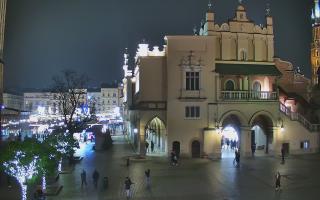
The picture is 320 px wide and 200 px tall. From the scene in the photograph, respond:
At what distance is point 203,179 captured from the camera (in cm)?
3812

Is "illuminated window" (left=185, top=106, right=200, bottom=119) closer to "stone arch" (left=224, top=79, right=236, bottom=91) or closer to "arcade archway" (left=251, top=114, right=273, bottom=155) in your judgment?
"stone arch" (left=224, top=79, right=236, bottom=91)

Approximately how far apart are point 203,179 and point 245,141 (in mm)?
17372

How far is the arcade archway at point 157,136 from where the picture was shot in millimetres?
55531

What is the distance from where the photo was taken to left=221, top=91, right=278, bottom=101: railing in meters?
54.3

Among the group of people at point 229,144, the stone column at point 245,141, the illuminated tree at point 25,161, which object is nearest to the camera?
the illuminated tree at point 25,161

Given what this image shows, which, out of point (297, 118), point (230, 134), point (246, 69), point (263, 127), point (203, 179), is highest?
point (246, 69)

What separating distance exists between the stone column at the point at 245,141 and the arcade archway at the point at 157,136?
9348 millimetres

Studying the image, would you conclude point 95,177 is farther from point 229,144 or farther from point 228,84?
point 229,144

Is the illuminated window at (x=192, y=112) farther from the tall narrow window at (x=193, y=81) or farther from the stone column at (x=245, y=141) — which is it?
the stone column at (x=245, y=141)

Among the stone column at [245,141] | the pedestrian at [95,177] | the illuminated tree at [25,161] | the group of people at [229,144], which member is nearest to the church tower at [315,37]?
the group of people at [229,144]

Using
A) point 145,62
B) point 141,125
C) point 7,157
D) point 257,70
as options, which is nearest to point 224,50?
point 257,70

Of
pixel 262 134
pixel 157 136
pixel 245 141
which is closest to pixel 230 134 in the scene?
pixel 262 134

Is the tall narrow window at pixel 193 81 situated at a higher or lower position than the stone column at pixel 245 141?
higher

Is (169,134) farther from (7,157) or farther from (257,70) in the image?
(7,157)
